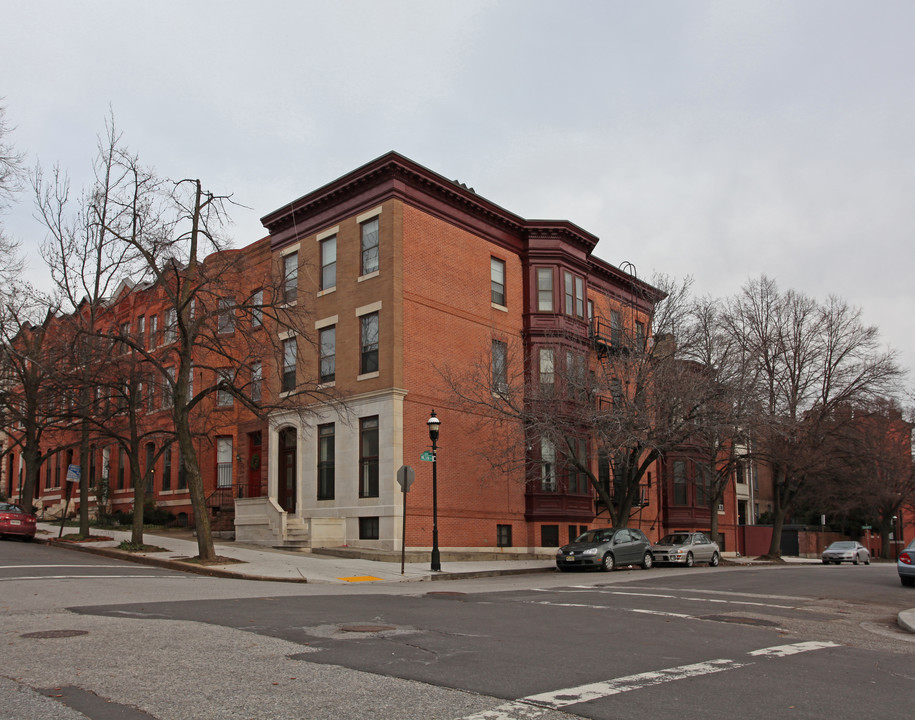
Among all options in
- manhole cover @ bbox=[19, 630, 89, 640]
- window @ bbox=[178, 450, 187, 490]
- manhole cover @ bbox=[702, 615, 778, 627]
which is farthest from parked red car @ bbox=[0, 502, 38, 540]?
manhole cover @ bbox=[702, 615, 778, 627]

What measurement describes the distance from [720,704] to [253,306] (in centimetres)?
1711

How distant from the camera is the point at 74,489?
45.1 metres

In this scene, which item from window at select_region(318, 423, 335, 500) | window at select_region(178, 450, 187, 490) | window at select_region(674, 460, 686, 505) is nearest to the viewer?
window at select_region(318, 423, 335, 500)

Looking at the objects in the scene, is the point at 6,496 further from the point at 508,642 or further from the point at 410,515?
the point at 508,642

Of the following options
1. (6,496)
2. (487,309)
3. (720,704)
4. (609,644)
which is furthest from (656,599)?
(6,496)

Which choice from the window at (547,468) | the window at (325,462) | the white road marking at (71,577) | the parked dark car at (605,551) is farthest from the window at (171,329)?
the window at (547,468)

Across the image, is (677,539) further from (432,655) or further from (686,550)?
(432,655)

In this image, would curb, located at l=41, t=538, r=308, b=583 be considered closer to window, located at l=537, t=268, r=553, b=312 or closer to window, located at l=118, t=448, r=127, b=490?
window, located at l=118, t=448, r=127, b=490

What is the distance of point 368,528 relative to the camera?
2748 cm

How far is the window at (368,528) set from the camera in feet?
89.3

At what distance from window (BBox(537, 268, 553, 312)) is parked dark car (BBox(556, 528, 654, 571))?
32.0 ft

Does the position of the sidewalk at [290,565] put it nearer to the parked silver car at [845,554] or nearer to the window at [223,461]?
the window at [223,461]

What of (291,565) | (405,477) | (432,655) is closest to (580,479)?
(405,477)

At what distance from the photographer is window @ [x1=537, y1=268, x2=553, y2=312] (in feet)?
109
